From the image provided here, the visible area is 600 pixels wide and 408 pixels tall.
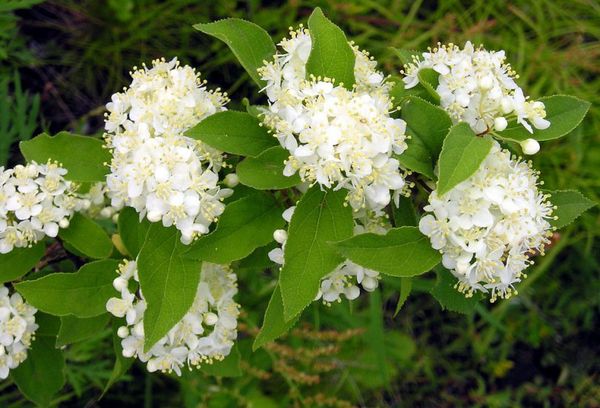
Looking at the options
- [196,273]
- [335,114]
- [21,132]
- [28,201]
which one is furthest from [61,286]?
[21,132]

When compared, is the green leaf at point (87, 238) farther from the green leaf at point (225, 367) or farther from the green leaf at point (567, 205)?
the green leaf at point (567, 205)

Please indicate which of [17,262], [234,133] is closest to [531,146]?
[234,133]

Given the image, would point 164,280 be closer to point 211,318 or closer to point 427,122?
point 211,318

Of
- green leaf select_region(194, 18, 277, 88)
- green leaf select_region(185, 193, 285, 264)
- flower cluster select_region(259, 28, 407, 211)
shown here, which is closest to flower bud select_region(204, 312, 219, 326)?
green leaf select_region(185, 193, 285, 264)

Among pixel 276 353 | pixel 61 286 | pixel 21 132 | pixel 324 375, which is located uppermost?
pixel 61 286

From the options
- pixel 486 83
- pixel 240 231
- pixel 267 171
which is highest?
pixel 486 83

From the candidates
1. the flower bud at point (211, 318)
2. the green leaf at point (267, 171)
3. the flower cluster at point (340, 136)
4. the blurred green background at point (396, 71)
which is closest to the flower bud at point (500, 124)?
the flower cluster at point (340, 136)

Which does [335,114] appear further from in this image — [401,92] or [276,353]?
[276,353]
